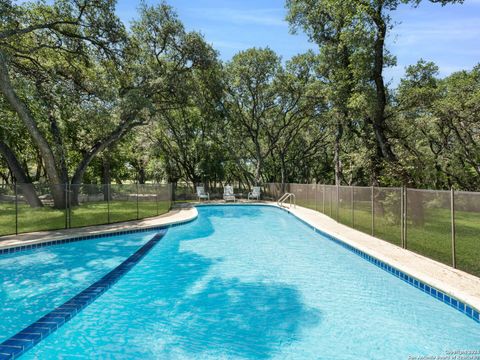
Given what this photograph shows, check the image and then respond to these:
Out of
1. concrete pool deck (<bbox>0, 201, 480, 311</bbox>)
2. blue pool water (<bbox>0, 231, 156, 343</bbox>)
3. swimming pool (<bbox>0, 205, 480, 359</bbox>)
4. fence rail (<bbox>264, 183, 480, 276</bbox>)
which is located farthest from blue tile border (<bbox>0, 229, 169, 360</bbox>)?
fence rail (<bbox>264, 183, 480, 276</bbox>)

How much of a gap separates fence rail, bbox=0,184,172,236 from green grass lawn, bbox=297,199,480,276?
27.9ft

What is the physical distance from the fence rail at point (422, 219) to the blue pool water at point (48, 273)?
6.61 metres

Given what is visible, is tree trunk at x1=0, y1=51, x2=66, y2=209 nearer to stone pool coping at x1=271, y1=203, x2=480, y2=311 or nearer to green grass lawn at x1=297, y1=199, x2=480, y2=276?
stone pool coping at x1=271, y1=203, x2=480, y2=311

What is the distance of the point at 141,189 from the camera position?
13898mm

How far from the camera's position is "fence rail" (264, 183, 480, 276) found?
17.7 ft

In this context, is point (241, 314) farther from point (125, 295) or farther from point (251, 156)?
point (251, 156)

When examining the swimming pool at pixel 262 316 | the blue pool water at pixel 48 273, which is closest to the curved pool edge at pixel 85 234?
the blue pool water at pixel 48 273

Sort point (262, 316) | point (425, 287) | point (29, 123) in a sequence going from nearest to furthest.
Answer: point (262, 316) < point (425, 287) < point (29, 123)

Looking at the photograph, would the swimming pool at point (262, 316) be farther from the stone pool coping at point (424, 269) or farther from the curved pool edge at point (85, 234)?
the curved pool edge at point (85, 234)

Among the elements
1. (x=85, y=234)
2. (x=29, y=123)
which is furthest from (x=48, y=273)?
(x=29, y=123)

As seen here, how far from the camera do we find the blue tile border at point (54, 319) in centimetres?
318

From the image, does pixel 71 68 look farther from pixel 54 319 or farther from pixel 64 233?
pixel 54 319

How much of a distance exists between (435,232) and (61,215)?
12.0 metres

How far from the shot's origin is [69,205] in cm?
944
